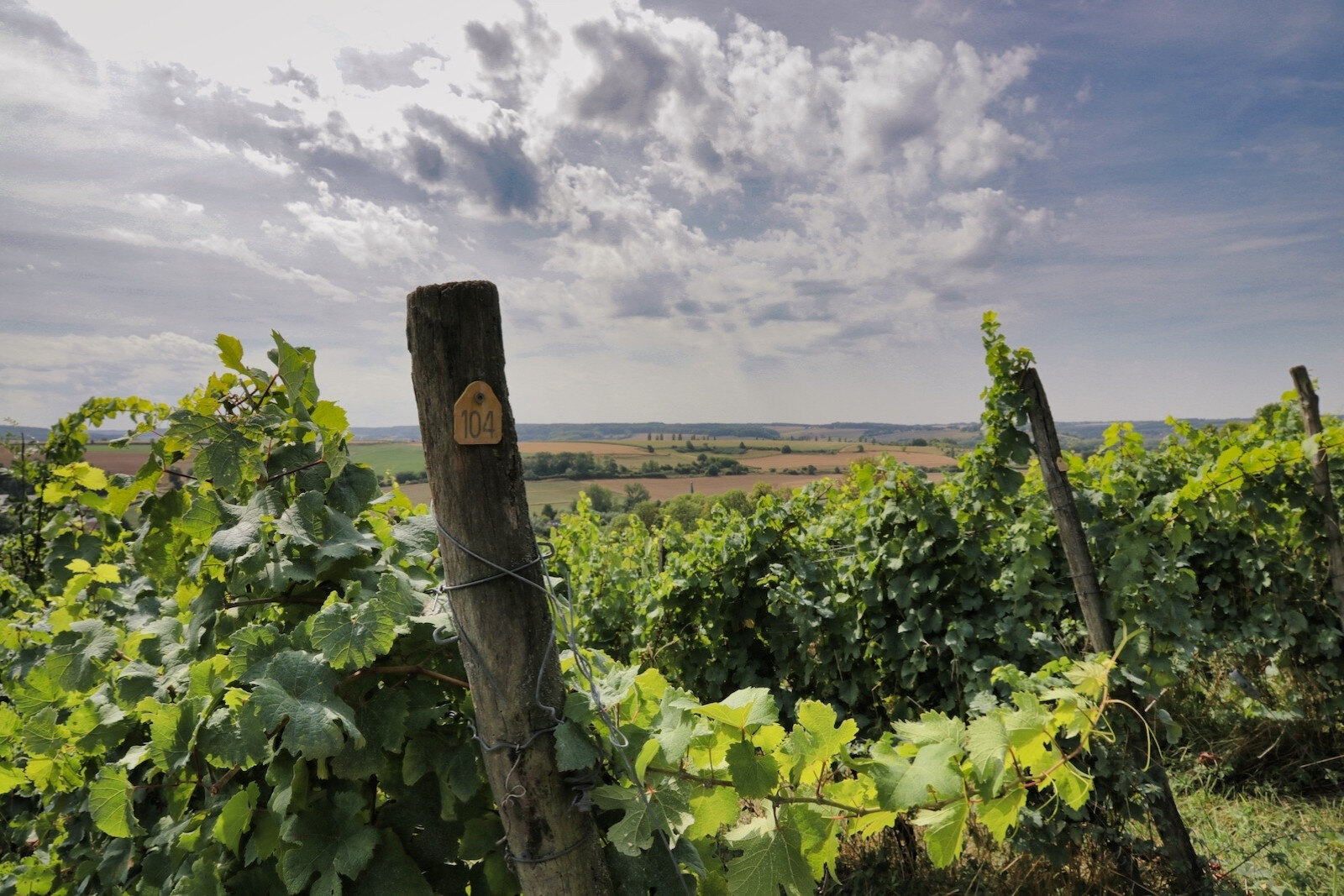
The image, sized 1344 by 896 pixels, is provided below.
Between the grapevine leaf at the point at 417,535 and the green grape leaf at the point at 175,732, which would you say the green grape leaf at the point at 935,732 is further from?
the green grape leaf at the point at 175,732

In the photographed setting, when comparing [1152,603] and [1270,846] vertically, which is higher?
[1152,603]

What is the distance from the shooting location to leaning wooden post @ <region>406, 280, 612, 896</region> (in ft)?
3.95

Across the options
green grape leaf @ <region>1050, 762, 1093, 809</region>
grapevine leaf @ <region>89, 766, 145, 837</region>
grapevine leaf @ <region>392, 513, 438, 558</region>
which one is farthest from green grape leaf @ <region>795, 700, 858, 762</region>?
grapevine leaf @ <region>89, 766, 145, 837</region>

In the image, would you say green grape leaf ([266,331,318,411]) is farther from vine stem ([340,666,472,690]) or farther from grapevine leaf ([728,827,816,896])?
grapevine leaf ([728,827,816,896])

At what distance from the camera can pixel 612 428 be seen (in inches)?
2009

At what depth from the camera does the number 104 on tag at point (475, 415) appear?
119 centimetres

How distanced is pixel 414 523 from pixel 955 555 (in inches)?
128

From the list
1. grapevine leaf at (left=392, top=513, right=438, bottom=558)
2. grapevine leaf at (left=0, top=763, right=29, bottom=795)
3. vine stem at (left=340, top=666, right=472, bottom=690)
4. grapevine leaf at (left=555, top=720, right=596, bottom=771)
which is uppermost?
grapevine leaf at (left=392, top=513, right=438, bottom=558)

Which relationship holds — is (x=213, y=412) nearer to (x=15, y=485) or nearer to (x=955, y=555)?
(x=955, y=555)

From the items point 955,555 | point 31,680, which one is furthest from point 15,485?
point 955,555

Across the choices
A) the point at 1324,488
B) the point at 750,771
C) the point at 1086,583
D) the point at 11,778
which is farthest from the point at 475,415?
the point at 1324,488

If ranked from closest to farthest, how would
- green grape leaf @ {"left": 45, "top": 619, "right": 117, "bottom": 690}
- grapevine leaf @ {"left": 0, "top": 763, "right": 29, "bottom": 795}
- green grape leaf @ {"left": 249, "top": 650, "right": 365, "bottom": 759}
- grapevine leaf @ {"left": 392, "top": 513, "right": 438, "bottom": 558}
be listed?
green grape leaf @ {"left": 249, "top": 650, "right": 365, "bottom": 759}
grapevine leaf @ {"left": 392, "top": 513, "right": 438, "bottom": 558}
green grape leaf @ {"left": 45, "top": 619, "right": 117, "bottom": 690}
grapevine leaf @ {"left": 0, "top": 763, "right": 29, "bottom": 795}

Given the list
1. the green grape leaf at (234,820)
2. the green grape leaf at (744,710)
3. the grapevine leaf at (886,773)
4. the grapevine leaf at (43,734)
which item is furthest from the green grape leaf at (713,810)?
the grapevine leaf at (43,734)

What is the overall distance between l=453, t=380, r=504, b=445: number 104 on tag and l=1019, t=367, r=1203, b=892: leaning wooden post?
9.19ft
